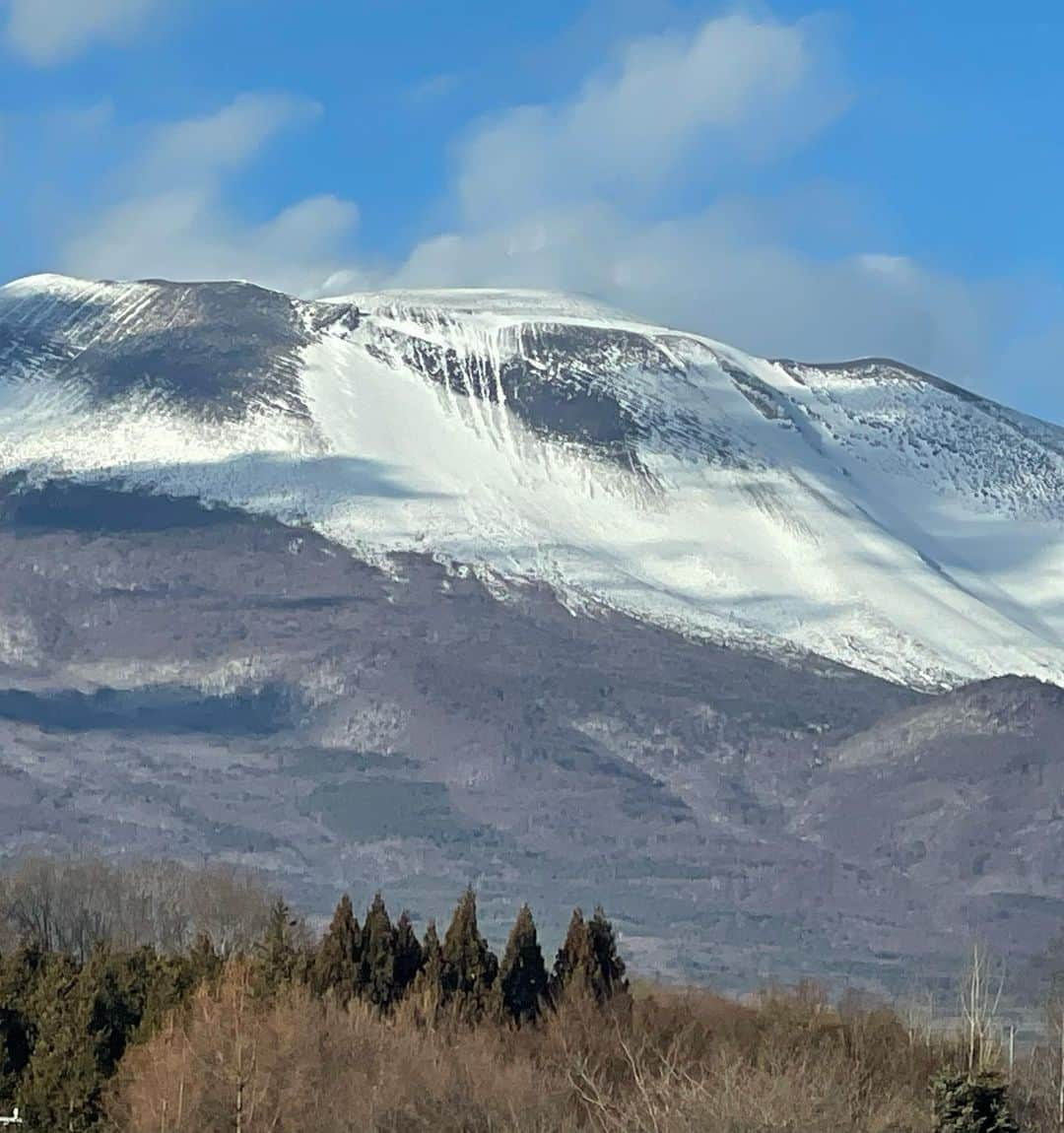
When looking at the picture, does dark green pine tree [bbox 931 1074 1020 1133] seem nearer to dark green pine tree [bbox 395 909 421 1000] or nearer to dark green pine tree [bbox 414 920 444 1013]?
dark green pine tree [bbox 414 920 444 1013]

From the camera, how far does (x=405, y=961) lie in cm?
5422

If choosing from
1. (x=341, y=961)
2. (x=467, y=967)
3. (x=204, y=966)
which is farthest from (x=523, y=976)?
(x=204, y=966)

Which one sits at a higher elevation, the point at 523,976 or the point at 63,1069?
the point at 523,976

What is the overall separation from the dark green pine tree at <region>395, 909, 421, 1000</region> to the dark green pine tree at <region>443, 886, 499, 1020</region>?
617 millimetres

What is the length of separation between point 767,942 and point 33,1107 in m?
145

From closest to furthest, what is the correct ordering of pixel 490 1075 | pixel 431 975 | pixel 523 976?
1. pixel 490 1075
2. pixel 431 975
3. pixel 523 976

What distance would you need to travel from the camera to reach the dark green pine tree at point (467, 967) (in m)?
52.2

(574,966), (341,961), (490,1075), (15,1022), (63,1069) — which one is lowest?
(63,1069)

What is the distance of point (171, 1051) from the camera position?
131 ft

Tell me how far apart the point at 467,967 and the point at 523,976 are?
1482 mm

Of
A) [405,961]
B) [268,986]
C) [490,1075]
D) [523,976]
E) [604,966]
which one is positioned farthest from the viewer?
[604,966]

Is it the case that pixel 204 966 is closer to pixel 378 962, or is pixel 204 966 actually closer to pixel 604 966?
pixel 378 962

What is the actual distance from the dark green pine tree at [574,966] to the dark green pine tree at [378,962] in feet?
11.4

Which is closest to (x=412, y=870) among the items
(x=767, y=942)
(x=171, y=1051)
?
(x=767, y=942)
